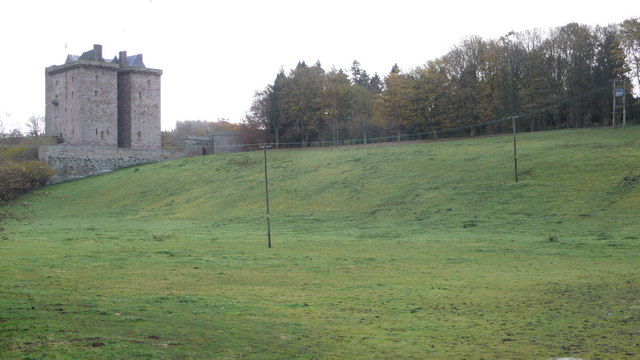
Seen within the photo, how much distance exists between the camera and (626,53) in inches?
3307

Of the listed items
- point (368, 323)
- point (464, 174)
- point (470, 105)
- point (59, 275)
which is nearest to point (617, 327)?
point (368, 323)

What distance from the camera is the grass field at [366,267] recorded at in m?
14.6

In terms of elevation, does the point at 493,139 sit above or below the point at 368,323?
above

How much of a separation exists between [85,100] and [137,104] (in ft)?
31.8

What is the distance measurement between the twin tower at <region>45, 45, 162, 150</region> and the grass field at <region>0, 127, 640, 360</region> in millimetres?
35116

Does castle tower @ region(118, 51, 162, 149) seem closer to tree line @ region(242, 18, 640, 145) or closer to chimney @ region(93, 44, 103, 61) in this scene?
chimney @ region(93, 44, 103, 61)

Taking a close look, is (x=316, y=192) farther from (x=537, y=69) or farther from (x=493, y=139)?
(x=537, y=69)

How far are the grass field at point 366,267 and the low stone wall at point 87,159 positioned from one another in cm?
2674

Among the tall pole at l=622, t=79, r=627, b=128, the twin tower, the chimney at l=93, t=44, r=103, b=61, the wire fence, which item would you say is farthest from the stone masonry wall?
the tall pole at l=622, t=79, r=627, b=128

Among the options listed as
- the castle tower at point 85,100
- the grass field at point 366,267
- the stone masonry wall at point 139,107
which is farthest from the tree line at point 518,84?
the castle tower at point 85,100

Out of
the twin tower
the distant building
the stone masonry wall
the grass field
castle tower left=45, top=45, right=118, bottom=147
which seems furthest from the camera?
the distant building

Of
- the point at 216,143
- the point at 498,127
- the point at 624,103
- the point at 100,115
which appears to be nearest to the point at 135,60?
the point at 100,115

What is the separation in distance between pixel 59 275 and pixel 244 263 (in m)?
8.77

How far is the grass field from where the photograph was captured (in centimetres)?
1457
